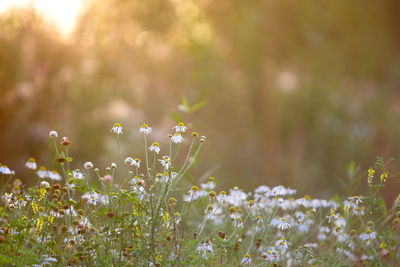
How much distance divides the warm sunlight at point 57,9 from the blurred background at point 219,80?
2cm

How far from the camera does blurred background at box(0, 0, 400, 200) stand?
6.16m

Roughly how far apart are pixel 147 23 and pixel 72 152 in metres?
2.92

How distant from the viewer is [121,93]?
7992 millimetres

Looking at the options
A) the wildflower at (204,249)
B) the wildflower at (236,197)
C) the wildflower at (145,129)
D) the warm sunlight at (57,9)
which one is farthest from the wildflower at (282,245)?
the warm sunlight at (57,9)

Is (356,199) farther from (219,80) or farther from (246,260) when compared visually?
(219,80)

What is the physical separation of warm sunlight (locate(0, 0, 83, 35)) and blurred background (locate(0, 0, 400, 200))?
2 centimetres

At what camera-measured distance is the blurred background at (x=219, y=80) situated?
6.16 metres

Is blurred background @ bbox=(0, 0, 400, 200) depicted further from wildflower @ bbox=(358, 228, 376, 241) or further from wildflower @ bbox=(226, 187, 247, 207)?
wildflower @ bbox=(358, 228, 376, 241)

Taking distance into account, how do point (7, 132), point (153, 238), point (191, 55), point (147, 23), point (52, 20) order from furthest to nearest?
1. point (191, 55)
2. point (147, 23)
3. point (52, 20)
4. point (7, 132)
5. point (153, 238)

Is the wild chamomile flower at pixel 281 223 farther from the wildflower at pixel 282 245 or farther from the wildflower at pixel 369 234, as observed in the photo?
the wildflower at pixel 369 234

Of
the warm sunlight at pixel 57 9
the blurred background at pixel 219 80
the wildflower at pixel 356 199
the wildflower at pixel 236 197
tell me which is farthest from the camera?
the blurred background at pixel 219 80

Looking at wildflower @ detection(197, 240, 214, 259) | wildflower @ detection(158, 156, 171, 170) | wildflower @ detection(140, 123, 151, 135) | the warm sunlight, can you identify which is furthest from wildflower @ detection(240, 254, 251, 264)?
the warm sunlight

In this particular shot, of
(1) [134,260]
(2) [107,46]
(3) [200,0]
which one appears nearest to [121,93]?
(2) [107,46]

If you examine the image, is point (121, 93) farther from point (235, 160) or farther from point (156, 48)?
point (235, 160)
